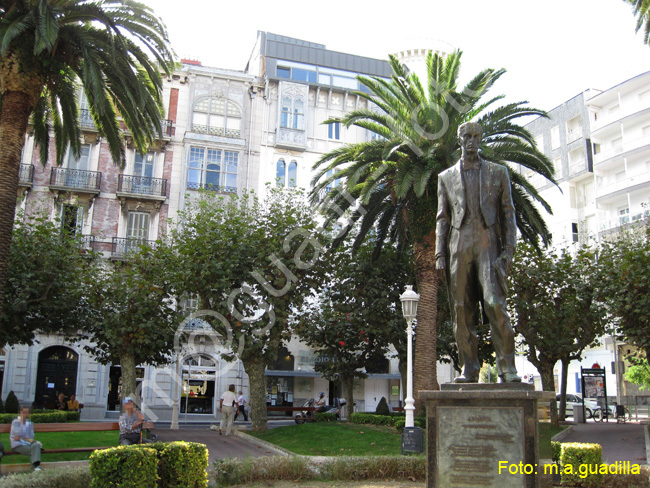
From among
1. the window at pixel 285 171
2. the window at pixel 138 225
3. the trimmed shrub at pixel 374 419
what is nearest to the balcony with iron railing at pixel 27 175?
the window at pixel 138 225

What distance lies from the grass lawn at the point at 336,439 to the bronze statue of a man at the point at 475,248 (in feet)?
26.7

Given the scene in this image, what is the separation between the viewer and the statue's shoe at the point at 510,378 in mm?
7578

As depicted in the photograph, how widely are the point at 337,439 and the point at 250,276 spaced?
7.40m

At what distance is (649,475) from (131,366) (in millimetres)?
18018

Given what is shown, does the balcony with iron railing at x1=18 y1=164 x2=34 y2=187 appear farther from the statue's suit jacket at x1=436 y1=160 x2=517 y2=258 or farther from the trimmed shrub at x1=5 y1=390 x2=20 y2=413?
the statue's suit jacket at x1=436 y1=160 x2=517 y2=258

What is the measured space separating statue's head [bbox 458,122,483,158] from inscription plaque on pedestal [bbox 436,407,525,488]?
325cm

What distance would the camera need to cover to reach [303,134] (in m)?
40.0

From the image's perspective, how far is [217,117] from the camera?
38.9m

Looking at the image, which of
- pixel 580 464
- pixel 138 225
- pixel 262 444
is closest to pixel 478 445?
pixel 580 464

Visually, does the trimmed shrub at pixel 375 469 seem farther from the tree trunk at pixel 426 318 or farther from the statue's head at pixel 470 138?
the tree trunk at pixel 426 318

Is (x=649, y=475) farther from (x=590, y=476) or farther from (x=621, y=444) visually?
(x=621, y=444)

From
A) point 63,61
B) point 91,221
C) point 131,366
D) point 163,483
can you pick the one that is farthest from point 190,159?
point 163,483

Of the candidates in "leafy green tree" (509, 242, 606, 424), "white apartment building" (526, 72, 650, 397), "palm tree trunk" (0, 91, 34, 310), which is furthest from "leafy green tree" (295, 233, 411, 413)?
"white apartment building" (526, 72, 650, 397)

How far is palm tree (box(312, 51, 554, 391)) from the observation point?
798 inches
